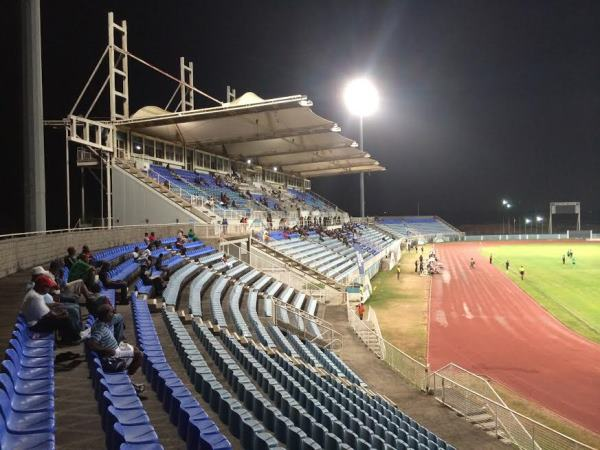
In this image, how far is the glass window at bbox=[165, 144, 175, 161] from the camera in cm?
3293

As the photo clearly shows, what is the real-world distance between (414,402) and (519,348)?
8655 millimetres

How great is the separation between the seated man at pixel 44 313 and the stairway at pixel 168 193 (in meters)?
19.2

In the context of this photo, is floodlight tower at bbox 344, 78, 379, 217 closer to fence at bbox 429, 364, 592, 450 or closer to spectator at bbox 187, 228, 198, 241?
spectator at bbox 187, 228, 198, 241

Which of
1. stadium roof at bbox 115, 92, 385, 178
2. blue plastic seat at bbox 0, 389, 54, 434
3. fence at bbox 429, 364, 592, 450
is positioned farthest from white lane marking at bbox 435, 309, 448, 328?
blue plastic seat at bbox 0, 389, 54, 434

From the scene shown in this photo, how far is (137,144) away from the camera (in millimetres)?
30047

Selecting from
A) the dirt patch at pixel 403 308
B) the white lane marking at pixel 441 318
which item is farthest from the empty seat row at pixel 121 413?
the white lane marking at pixel 441 318

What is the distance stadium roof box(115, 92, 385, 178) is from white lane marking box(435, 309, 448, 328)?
44.4 feet

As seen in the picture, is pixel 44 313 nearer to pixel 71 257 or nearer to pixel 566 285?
pixel 71 257

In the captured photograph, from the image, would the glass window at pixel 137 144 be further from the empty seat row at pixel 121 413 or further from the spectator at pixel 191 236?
the empty seat row at pixel 121 413

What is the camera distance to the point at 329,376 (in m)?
9.09

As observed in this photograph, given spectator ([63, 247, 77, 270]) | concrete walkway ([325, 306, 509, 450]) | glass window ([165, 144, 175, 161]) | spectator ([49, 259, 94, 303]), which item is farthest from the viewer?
glass window ([165, 144, 175, 161])

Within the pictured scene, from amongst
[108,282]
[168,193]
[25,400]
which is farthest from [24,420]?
[168,193]

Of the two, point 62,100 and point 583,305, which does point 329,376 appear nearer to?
point 583,305

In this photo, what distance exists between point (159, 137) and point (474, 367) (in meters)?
26.2
